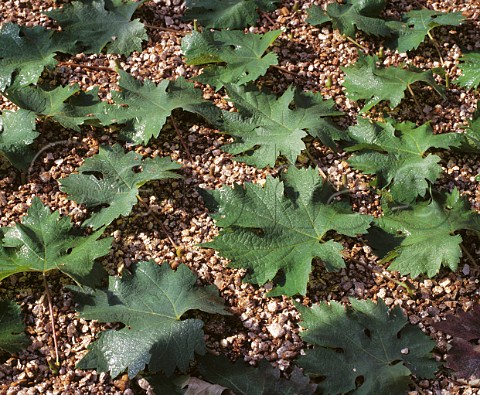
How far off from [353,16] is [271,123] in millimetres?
745

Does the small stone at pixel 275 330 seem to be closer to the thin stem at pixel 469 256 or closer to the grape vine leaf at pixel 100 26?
the thin stem at pixel 469 256

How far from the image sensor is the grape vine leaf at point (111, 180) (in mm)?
2542

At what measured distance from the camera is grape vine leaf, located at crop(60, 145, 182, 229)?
8.34 ft

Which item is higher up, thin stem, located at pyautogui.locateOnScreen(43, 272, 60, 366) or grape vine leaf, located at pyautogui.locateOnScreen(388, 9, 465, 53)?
grape vine leaf, located at pyautogui.locateOnScreen(388, 9, 465, 53)

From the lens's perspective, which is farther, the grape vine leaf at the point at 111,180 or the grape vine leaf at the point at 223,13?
the grape vine leaf at the point at 223,13

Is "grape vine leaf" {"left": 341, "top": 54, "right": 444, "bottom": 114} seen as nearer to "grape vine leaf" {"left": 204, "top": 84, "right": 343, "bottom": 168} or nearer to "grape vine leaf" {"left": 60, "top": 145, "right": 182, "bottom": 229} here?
"grape vine leaf" {"left": 204, "top": 84, "right": 343, "bottom": 168}

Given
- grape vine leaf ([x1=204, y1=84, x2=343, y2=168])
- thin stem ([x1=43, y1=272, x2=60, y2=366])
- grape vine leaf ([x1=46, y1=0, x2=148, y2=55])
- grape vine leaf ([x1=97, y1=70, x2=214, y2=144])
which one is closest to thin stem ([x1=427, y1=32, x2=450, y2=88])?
grape vine leaf ([x1=204, y1=84, x2=343, y2=168])

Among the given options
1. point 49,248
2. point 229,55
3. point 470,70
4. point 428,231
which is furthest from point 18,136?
point 470,70

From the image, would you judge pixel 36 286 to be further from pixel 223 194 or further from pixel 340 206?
pixel 340 206

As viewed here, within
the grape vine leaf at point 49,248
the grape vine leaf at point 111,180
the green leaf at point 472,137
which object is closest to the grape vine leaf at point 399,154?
the green leaf at point 472,137

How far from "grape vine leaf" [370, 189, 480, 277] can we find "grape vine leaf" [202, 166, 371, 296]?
0.15 metres

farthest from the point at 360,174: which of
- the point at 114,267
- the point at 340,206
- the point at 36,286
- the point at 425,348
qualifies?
the point at 36,286

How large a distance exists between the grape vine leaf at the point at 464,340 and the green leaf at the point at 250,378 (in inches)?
18.6

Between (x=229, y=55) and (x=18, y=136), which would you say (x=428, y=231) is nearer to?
(x=229, y=55)
